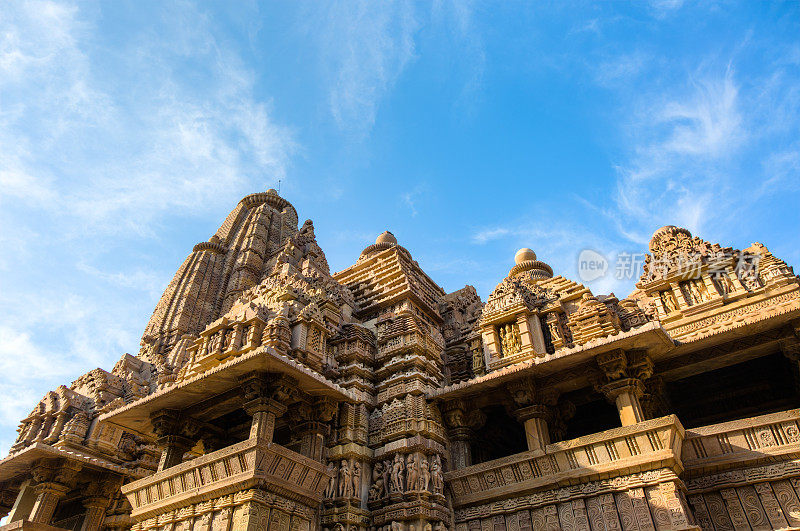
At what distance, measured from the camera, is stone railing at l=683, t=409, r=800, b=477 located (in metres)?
10.2

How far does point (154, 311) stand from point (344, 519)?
97.6 feet

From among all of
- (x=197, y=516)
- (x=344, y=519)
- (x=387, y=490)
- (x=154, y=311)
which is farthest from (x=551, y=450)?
(x=154, y=311)

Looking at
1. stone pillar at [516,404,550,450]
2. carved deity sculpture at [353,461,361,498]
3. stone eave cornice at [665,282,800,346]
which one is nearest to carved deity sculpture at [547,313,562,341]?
stone pillar at [516,404,550,450]

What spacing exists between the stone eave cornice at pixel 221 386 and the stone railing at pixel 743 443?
7522mm

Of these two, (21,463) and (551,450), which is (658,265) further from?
(21,463)

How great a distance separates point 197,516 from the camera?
441 inches

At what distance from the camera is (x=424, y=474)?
12.3 m

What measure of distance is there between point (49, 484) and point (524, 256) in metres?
19.6

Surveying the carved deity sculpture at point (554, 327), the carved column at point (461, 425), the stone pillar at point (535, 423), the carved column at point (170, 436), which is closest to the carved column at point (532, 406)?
the stone pillar at point (535, 423)

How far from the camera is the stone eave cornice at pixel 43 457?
15.7 m

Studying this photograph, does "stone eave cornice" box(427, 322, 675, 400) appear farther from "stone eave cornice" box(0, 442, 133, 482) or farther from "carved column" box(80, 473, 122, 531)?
"carved column" box(80, 473, 122, 531)

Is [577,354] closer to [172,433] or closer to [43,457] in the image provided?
[172,433]

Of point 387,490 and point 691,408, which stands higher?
point 691,408

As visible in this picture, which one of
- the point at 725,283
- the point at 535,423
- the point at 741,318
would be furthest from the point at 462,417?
the point at 725,283
